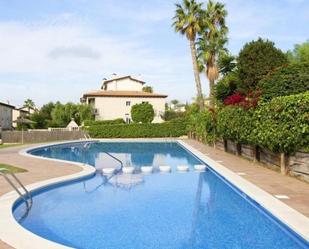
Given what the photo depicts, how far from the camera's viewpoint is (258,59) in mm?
19859

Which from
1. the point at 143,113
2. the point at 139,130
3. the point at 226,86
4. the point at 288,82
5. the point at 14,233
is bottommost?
the point at 14,233

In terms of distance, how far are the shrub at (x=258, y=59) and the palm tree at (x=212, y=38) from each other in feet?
33.8

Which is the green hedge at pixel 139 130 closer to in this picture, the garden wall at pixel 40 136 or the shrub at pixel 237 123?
the garden wall at pixel 40 136

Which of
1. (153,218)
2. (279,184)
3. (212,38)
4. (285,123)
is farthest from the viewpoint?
(212,38)

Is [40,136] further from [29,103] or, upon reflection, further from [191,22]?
[29,103]

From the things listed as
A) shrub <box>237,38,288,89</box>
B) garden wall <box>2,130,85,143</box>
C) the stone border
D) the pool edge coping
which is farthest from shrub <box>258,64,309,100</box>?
garden wall <box>2,130,85,143</box>

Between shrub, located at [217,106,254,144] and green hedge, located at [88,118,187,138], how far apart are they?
19.5m

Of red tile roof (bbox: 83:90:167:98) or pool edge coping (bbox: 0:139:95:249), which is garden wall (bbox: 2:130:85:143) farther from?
pool edge coping (bbox: 0:139:95:249)

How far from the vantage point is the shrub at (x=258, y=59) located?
773 inches

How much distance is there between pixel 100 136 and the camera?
124 ft

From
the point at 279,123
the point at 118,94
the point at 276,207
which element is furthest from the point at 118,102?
the point at 276,207

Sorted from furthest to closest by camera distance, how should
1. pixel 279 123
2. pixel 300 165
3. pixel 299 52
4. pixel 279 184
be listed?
pixel 299 52 → pixel 279 123 → pixel 300 165 → pixel 279 184

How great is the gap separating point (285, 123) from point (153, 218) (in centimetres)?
488

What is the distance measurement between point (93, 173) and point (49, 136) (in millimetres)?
22866
